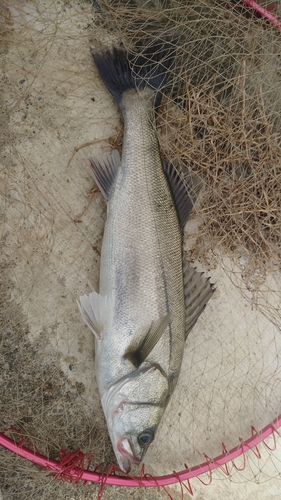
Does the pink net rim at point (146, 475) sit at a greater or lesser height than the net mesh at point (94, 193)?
lesser

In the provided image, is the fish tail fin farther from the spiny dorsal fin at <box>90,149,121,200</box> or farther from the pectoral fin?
the pectoral fin

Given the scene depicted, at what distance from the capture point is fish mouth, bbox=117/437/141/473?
2.07 metres

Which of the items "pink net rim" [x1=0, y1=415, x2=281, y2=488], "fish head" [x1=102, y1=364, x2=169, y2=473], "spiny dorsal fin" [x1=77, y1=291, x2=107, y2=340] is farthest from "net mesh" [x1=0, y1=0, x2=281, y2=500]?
"fish head" [x1=102, y1=364, x2=169, y2=473]

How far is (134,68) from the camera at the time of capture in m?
2.44

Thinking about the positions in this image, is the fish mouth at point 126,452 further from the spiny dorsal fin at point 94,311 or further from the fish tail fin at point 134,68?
the fish tail fin at point 134,68

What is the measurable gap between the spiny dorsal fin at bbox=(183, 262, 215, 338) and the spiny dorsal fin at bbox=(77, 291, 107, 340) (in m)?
0.46

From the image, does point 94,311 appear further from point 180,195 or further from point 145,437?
point 180,195

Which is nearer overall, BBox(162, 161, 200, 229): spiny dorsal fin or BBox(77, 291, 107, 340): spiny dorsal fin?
BBox(77, 291, 107, 340): spiny dorsal fin

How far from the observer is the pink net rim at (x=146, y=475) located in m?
2.16

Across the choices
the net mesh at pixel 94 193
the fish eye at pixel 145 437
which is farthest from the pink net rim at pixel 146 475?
the fish eye at pixel 145 437

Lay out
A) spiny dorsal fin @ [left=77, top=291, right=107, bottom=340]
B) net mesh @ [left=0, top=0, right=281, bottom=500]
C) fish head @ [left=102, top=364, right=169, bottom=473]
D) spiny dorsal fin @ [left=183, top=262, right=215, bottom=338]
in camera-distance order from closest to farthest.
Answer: fish head @ [left=102, top=364, right=169, bottom=473] < spiny dorsal fin @ [left=77, top=291, right=107, bottom=340] < spiny dorsal fin @ [left=183, top=262, right=215, bottom=338] < net mesh @ [left=0, top=0, right=281, bottom=500]

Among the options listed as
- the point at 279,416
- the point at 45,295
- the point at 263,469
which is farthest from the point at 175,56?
the point at 263,469

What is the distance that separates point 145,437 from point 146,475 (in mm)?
497

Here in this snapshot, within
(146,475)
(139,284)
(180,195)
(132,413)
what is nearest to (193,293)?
(139,284)
